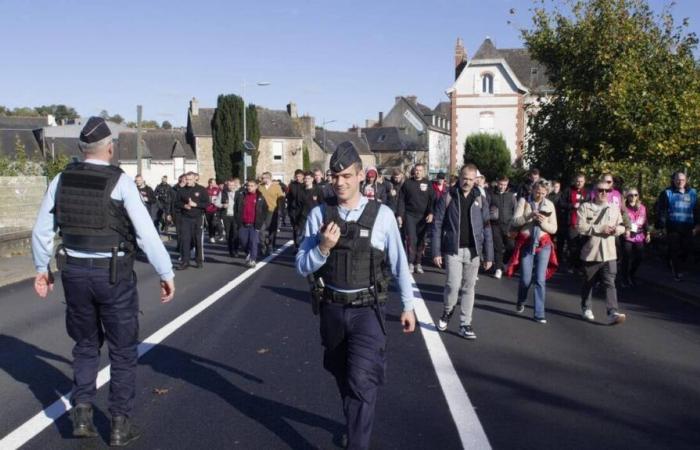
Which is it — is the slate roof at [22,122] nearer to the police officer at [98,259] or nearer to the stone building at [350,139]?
the stone building at [350,139]

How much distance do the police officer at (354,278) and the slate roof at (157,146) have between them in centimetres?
6711

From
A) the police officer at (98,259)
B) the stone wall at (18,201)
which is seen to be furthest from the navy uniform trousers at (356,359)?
the stone wall at (18,201)

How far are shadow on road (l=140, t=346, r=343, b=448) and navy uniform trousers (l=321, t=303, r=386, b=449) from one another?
68 cm

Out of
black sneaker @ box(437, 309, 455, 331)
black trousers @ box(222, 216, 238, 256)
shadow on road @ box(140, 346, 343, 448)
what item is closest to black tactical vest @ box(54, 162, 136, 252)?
shadow on road @ box(140, 346, 343, 448)

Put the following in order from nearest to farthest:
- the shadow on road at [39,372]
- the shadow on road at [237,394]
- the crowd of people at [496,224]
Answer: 1. the shadow on road at [237,394]
2. the shadow on road at [39,372]
3. the crowd of people at [496,224]

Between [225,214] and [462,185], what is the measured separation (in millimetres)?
11467

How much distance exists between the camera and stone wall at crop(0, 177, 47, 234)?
17938mm

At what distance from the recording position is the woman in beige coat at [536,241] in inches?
346

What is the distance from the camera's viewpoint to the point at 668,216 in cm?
1193

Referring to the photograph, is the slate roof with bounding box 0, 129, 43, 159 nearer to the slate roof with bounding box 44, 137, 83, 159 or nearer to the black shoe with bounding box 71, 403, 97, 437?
the slate roof with bounding box 44, 137, 83, 159

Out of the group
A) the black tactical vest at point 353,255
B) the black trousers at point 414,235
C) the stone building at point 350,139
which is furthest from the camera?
the stone building at point 350,139

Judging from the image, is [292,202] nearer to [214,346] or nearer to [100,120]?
[214,346]

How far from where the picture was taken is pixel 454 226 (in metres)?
8.00

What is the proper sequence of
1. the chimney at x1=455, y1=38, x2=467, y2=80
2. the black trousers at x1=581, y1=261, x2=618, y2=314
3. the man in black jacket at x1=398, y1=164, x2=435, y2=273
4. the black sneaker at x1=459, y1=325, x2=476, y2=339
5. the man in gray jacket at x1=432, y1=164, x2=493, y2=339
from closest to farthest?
the black sneaker at x1=459, y1=325, x2=476, y2=339, the man in gray jacket at x1=432, y1=164, x2=493, y2=339, the black trousers at x1=581, y1=261, x2=618, y2=314, the man in black jacket at x1=398, y1=164, x2=435, y2=273, the chimney at x1=455, y1=38, x2=467, y2=80
